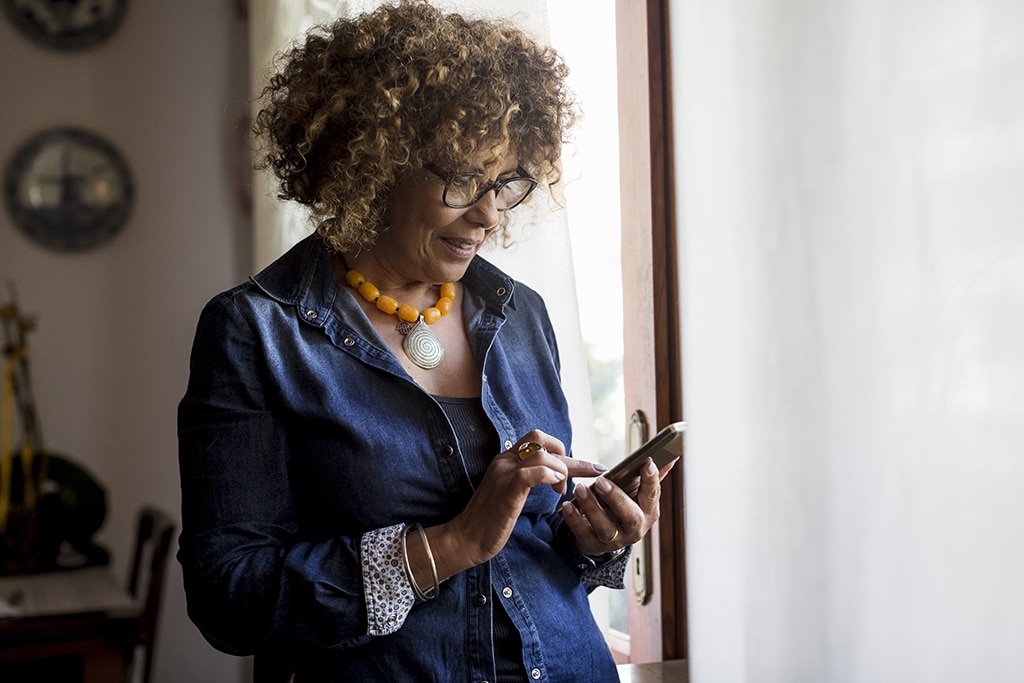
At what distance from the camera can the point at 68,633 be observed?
2.25 m

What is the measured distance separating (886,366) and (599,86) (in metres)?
1.27

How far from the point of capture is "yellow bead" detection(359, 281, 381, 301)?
112cm

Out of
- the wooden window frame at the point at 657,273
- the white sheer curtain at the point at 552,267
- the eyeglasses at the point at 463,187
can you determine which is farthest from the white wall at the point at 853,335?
the white sheer curtain at the point at 552,267

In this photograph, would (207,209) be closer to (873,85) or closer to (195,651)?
(195,651)

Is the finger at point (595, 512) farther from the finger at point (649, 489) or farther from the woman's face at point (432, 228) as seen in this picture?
the woman's face at point (432, 228)

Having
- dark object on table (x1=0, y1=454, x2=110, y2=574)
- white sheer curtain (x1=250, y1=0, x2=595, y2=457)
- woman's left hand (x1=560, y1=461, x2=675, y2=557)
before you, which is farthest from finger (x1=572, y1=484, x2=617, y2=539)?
dark object on table (x1=0, y1=454, x2=110, y2=574)

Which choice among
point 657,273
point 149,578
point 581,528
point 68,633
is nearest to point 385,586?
point 581,528

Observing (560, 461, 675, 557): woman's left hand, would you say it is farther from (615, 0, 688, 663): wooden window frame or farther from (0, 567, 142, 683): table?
(0, 567, 142, 683): table

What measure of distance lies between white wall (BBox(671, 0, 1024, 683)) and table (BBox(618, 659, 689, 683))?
45 cm

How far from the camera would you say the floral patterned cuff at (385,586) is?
3.15ft

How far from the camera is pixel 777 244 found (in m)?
0.68

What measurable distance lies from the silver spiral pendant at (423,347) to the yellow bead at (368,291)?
59 millimetres

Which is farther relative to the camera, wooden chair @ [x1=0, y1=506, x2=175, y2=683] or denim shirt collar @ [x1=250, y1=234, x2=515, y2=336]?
wooden chair @ [x1=0, y1=506, x2=175, y2=683]

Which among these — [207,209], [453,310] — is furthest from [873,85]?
[207,209]
